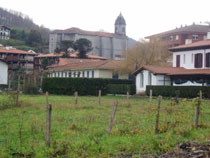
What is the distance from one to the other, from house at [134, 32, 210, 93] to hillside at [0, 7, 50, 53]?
239 feet

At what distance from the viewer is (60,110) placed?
18969 mm

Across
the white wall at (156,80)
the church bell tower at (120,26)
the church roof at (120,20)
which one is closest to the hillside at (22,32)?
the church bell tower at (120,26)

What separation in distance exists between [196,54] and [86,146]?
111ft

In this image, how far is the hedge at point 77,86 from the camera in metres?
39.6

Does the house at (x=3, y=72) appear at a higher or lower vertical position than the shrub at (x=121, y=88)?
higher

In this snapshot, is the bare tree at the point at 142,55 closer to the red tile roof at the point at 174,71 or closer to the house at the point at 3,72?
the red tile roof at the point at 174,71

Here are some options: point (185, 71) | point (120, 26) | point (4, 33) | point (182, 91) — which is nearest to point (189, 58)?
point (185, 71)

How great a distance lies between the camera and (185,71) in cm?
3859

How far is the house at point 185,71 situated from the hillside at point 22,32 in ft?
239

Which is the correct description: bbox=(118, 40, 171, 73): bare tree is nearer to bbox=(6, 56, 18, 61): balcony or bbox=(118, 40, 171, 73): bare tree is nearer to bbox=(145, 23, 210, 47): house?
bbox=(145, 23, 210, 47): house

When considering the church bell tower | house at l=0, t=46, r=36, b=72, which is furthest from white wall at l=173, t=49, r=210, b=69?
the church bell tower

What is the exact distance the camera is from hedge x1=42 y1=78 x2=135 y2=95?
39.6m

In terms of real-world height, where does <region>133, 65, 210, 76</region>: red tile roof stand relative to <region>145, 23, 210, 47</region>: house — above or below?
below

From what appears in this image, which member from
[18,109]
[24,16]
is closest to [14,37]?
[24,16]
